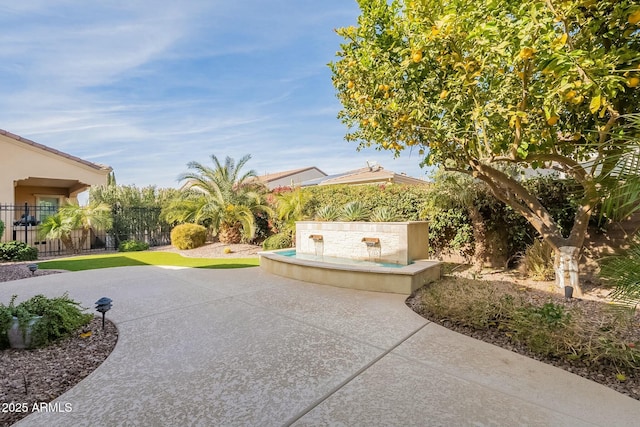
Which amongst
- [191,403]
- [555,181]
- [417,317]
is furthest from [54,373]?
[555,181]

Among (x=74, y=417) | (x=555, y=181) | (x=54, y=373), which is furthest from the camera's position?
(x=555, y=181)

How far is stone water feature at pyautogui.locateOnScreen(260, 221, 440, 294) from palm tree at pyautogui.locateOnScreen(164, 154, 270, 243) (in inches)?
221

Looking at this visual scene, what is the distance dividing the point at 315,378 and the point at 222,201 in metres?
13.5

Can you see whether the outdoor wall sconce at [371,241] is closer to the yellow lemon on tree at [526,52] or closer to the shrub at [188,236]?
the yellow lemon on tree at [526,52]

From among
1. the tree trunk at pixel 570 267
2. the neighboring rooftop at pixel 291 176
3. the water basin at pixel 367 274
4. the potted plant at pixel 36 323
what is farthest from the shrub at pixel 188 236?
the neighboring rooftop at pixel 291 176

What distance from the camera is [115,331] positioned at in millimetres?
4797

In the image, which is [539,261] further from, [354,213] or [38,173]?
[38,173]

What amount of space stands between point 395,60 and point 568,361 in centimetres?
576

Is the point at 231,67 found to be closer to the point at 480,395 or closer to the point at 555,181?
the point at 555,181

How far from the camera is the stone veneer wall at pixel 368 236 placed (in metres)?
8.41

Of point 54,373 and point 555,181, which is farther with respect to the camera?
point 555,181

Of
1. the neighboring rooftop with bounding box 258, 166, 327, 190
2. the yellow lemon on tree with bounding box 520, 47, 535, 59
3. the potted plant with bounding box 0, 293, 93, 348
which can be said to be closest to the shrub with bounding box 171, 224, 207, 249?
the potted plant with bounding box 0, 293, 93, 348

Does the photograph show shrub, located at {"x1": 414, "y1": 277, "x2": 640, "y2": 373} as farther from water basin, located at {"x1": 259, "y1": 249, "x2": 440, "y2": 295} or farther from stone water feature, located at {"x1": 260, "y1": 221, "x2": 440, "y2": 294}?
stone water feature, located at {"x1": 260, "y1": 221, "x2": 440, "y2": 294}

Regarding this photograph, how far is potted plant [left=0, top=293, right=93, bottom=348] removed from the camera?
403 centimetres
